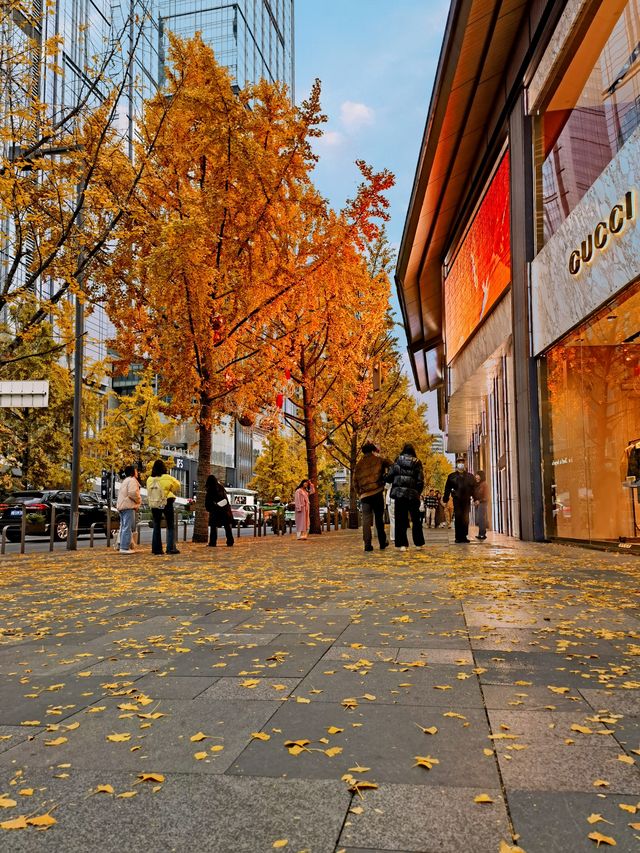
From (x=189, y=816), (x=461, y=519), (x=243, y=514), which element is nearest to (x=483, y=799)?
(x=189, y=816)

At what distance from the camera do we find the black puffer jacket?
1308cm

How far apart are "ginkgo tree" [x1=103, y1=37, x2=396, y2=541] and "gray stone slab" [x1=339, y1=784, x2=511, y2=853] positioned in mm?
12667

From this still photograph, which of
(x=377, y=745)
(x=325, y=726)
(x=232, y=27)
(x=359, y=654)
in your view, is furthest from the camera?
(x=232, y=27)

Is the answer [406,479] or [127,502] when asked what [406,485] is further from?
[127,502]

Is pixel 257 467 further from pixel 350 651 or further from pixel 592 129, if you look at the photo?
pixel 350 651

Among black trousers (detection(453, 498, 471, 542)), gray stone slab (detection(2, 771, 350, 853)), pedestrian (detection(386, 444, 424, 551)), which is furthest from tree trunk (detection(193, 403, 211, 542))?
gray stone slab (detection(2, 771, 350, 853))

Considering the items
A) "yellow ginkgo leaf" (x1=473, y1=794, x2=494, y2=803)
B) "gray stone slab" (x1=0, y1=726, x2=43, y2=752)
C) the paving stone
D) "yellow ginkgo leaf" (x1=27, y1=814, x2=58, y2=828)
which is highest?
the paving stone

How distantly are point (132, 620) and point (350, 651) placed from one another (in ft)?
7.38

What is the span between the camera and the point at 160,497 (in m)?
14.1

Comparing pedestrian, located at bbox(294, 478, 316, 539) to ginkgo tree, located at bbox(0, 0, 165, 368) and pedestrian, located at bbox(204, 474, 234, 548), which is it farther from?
ginkgo tree, located at bbox(0, 0, 165, 368)

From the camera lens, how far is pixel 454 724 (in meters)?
3.03

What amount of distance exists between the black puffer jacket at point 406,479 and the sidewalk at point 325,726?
6.26 m

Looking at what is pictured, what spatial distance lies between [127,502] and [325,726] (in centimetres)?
1204

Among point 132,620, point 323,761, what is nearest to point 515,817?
point 323,761
